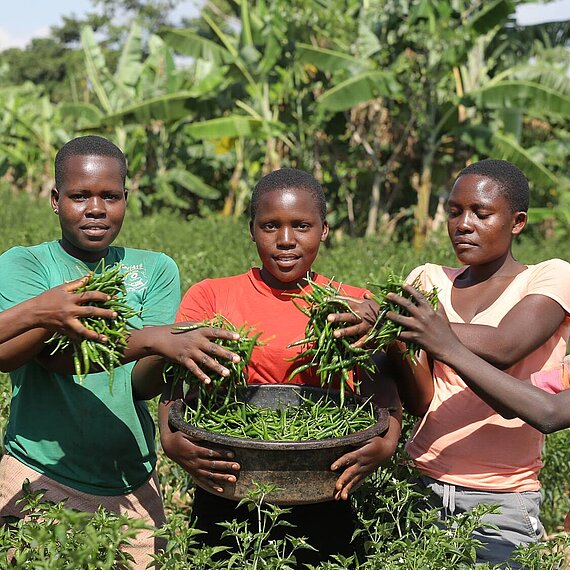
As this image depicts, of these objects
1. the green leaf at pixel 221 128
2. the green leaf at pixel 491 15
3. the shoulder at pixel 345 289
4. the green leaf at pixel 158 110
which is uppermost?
the green leaf at pixel 491 15

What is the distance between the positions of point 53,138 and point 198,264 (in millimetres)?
10801

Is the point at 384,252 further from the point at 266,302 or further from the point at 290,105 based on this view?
the point at 266,302

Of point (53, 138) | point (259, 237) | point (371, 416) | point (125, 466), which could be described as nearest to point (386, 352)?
point (371, 416)

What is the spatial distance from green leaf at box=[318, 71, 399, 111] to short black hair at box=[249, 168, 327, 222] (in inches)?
367

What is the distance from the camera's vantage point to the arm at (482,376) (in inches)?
83.2

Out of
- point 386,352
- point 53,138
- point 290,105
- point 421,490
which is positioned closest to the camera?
point 386,352

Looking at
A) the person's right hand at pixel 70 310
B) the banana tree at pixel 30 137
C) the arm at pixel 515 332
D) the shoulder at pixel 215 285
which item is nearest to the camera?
the person's right hand at pixel 70 310

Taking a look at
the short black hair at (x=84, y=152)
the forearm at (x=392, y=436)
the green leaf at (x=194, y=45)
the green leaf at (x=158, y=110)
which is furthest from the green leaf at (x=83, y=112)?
the forearm at (x=392, y=436)

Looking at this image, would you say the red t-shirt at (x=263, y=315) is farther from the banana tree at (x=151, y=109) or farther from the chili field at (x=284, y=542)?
A: the banana tree at (x=151, y=109)

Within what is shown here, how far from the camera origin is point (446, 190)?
13602mm

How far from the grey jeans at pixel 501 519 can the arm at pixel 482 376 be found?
1.14 ft

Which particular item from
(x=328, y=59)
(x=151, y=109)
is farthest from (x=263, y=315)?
(x=151, y=109)

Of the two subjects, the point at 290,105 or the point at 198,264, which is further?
the point at 290,105

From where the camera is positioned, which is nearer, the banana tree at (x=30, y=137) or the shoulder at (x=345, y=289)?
the shoulder at (x=345, y=289)
